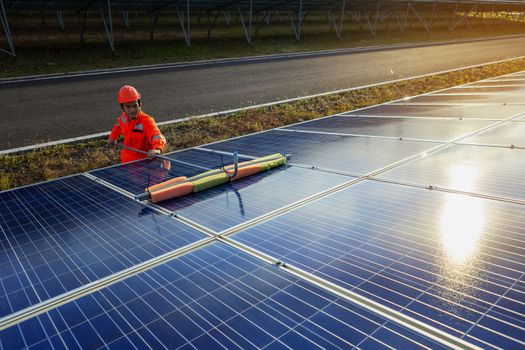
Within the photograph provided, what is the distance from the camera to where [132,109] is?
7301mm

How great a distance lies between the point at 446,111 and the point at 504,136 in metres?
2.81

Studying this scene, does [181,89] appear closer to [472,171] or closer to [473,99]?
[473,99]

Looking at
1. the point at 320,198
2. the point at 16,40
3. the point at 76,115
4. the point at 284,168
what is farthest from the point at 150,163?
the point at 16,40

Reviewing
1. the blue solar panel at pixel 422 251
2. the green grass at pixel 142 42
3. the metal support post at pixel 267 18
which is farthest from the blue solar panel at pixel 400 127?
the metal support post at pixel 267 18

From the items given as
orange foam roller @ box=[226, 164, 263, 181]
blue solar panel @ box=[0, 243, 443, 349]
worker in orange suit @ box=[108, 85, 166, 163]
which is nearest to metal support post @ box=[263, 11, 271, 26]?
worker in orange suit @ box=[108, 85, 166, 163]

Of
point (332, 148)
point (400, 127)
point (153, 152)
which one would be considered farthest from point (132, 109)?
point (400, 127)

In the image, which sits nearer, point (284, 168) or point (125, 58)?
point (284, 168)

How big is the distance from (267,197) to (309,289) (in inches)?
72.4

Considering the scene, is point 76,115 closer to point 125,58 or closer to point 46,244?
point 46,244

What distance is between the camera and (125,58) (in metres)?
26.0

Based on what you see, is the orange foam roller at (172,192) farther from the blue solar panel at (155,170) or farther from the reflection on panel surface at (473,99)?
the reflection on panel surface at (473,99)

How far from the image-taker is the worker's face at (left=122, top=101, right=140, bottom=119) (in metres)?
7.21

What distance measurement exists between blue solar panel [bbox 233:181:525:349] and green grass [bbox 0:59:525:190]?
7.43 meters

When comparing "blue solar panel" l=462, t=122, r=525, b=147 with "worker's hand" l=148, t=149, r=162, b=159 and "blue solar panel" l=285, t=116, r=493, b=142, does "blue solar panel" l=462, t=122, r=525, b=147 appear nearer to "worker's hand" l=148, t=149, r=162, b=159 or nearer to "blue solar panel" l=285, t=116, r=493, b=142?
"blue solar panel" l=285, t=116, r=493, b=142
